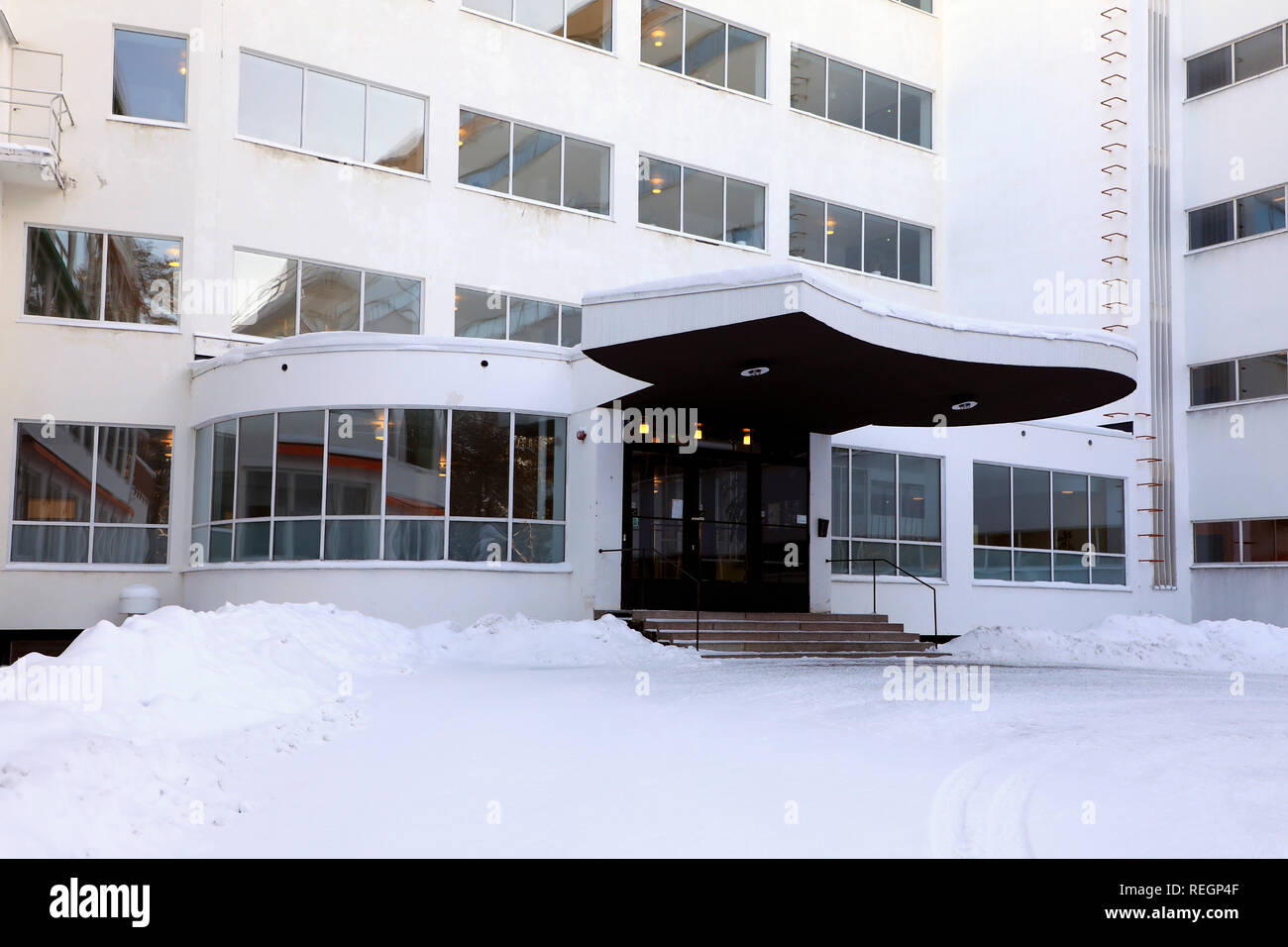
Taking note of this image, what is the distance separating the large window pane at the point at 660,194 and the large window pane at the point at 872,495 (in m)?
7.38

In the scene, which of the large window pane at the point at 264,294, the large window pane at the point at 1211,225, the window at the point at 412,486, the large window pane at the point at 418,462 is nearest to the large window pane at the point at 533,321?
the large window pane at the point at 264,294

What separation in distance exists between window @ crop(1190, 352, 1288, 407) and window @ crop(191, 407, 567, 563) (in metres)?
18.4

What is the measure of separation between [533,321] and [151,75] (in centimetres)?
839

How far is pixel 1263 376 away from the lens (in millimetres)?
A: 28734

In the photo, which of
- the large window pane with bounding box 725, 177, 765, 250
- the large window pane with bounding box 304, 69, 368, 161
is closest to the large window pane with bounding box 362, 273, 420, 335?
the large window pane with bounding box 304, 69, 368, 161

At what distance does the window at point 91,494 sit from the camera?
20.9 meters

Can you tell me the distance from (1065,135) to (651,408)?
17.2 meters

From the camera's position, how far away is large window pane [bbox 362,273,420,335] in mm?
23422

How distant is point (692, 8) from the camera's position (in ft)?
92.2

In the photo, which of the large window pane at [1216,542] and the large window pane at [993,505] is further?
the large window pane at [1216,542]

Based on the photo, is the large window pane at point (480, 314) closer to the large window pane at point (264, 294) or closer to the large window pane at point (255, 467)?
the large window pane at point (264, 294)

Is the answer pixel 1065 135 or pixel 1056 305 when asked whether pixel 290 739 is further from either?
pixel 1065 135
